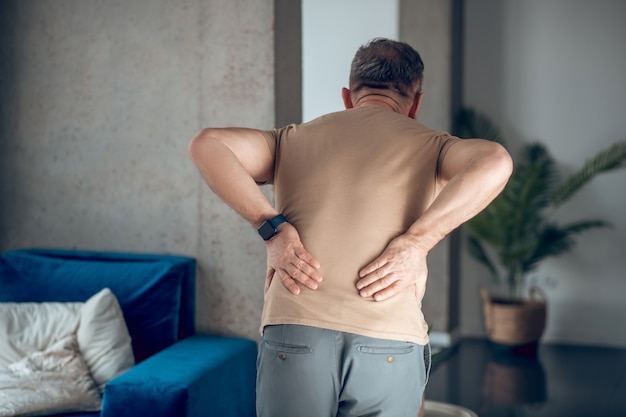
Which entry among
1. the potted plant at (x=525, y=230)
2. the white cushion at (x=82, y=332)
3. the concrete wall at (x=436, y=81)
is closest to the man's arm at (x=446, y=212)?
the white cushion at (x=82, y=332)

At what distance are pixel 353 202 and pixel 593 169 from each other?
4.31m

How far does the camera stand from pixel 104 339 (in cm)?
282

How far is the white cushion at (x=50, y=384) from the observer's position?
98.5 inches

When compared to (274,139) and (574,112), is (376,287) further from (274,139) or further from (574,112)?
(574,112)

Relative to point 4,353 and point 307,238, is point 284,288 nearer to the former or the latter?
point 307,238

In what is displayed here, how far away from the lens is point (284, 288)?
169 cm

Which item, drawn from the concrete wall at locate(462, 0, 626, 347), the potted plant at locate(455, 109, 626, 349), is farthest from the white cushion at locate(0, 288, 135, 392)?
the concrete wall at locate(462, 0, 626, 347)

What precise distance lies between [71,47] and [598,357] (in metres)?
4.22

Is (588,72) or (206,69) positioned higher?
(588,72)

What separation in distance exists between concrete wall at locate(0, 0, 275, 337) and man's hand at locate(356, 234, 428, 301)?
4.71 ft

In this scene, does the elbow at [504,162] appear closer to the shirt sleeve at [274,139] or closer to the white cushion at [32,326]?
→ the shirt sleeve at [274,139]

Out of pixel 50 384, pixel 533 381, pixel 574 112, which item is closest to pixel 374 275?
pixel 50 384

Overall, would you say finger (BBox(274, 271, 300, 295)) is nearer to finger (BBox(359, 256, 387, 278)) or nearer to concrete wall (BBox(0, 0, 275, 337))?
finger (BBox(359, 256, 387, 278))

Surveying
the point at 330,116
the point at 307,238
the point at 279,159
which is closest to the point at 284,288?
the point at 307,238
